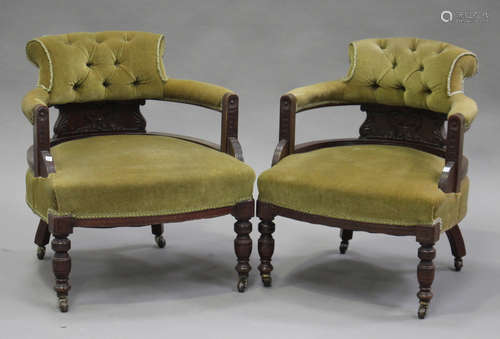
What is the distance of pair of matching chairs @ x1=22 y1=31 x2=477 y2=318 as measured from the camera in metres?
3.49

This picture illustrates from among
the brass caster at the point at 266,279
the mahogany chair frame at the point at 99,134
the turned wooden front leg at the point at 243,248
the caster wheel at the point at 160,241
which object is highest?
the mahogany chair frame at the point at 99,134

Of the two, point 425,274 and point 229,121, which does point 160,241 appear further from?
point 425,274

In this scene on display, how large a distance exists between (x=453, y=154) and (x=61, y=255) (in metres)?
1.53

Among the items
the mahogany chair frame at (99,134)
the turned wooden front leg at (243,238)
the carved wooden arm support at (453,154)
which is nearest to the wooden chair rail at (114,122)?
the mahogany chair frame at (99,134)

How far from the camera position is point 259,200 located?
3760 mm

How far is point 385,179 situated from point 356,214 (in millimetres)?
174

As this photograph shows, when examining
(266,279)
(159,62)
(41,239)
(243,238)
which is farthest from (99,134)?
(266,279)

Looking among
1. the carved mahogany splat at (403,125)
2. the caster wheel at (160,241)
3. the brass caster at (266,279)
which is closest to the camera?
the brass caster at (266,279)

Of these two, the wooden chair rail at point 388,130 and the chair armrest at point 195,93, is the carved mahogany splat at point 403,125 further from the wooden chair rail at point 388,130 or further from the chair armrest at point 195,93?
the chair armrest at point 195,93

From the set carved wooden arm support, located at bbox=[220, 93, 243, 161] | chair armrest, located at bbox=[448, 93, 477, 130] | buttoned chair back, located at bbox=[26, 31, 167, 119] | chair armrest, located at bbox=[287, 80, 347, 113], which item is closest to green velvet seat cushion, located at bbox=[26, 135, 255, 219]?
carved wooden arm support, located at bbox=[220, 93, 243, 161]

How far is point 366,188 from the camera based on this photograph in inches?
138

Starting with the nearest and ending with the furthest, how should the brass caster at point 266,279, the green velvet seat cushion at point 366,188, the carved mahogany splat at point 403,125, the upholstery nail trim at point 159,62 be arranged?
the green velvet seat cushion at point 366,188
the brass caster at point 266,279
the carved mahogany splat at point 403,125
the upholstery nail trim at point 159,62

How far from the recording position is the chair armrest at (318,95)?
400cm

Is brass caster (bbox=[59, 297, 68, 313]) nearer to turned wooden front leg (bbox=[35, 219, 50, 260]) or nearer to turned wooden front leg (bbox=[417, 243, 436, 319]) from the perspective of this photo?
turned wooden front leg (bbox=[35, 219, 50, 260])
